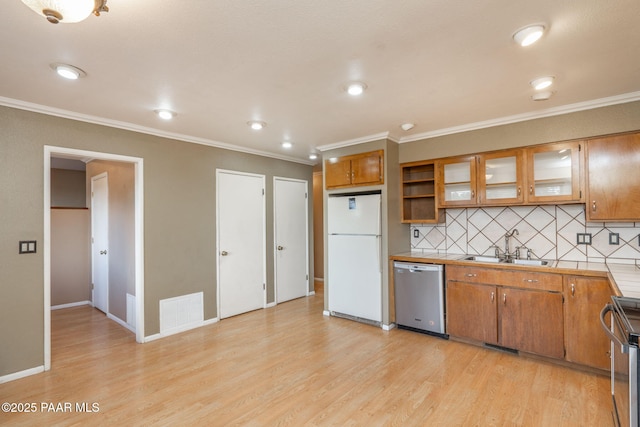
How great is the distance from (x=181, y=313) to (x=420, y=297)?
290 centimetres

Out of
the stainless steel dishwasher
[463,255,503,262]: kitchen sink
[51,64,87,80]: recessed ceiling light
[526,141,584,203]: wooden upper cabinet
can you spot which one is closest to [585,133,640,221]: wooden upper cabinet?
[526,141,584,203]: wooden upper cabinet

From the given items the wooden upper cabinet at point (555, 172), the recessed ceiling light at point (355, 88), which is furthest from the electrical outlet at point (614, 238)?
the recessed ceiling light at point (355, 88)

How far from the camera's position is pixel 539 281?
9.70 feet

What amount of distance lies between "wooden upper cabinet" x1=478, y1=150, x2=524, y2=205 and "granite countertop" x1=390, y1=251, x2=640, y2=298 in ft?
2.30

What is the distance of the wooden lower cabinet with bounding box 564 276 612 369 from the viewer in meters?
2.64

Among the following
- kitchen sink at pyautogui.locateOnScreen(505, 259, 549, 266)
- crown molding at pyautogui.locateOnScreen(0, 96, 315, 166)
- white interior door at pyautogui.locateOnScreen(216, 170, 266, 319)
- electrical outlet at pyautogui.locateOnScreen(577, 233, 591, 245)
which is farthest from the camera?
white interior door at pyautogui.locateOnScreen(216, 170, 266, 319)

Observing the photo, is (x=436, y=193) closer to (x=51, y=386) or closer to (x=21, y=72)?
(x=21, y=72)

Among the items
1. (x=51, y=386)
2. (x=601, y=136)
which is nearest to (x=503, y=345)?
(x=601, y=136)

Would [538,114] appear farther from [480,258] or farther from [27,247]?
[27,247]

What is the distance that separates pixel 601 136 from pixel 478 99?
122cm

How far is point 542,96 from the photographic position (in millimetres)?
2721

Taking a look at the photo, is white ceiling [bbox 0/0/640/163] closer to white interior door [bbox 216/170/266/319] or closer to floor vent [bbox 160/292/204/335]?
white interior door [bbox 216/170/266/319]

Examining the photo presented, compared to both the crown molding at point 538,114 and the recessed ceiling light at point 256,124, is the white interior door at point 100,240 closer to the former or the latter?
the recessed ceiling light at point 256,124

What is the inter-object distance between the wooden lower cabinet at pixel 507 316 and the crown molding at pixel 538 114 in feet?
5.25
